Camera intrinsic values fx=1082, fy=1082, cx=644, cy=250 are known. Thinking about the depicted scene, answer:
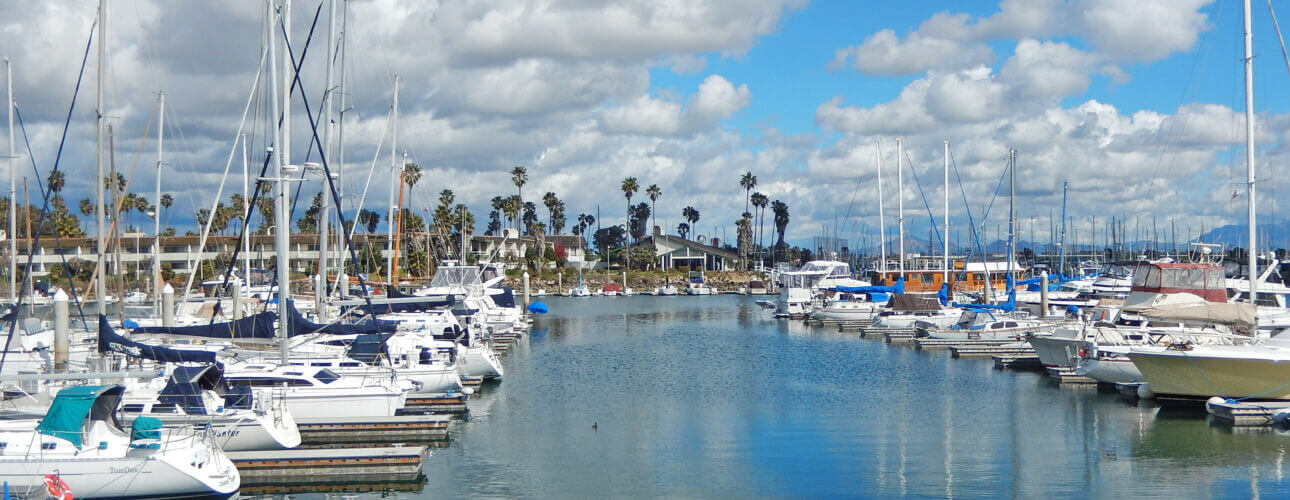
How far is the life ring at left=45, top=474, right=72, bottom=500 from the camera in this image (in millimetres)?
18656

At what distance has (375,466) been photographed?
22.4 m

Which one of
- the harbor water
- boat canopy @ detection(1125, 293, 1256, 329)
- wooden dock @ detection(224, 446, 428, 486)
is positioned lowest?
the harbor water

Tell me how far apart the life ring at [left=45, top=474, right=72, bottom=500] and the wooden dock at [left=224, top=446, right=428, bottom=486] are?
12.0 ft

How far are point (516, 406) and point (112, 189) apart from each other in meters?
14.3

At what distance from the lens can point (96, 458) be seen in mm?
19422

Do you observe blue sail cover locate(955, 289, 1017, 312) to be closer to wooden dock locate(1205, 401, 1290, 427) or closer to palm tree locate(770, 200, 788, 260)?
wooden dock locate(1205, 401, 1290, 427)

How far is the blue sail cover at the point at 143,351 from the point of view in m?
27.2

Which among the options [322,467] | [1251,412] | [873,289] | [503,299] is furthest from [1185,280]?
[503,299]

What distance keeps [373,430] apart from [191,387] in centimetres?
468

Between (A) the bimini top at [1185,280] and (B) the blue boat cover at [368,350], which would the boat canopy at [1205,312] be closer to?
(A) the bimini top at [1185,280]

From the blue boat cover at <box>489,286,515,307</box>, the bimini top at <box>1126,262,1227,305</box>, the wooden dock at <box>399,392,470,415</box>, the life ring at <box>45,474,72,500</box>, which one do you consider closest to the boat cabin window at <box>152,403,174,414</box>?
the life ring at <box>45,474,72,500</box>

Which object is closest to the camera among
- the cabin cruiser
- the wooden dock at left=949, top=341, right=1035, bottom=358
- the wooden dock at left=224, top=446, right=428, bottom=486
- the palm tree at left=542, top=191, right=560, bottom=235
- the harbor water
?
the cabin cruiser

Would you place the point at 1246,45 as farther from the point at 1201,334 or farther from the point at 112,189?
the point at 112,189

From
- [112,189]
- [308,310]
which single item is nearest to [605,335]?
[308,310]
